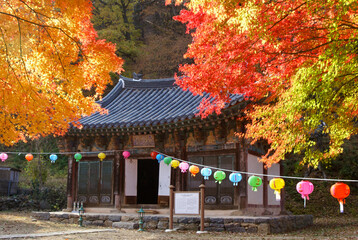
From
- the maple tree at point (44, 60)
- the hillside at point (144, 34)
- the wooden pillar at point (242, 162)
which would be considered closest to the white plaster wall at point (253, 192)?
the wooden pillar at point (242, 162)

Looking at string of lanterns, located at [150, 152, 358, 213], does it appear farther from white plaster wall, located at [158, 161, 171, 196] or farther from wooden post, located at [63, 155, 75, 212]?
wooden post, located at [63, 155, 75, 212]

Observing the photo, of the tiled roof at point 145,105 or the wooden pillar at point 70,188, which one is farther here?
the wooden pillar at point 70,188

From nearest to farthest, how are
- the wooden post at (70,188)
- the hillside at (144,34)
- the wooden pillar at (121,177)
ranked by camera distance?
the wooden pillar at (121,177)
the wooden post at (70,188)
the hillside at (144,34)

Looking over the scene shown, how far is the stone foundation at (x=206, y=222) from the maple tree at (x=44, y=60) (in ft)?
15.3

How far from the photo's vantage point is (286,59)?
31.1 feet

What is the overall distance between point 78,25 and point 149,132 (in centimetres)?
582

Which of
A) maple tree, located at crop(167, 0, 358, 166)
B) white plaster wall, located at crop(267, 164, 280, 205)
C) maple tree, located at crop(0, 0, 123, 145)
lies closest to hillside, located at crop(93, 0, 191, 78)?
white plaster wall, located at crop(267, 164, 280, 205)

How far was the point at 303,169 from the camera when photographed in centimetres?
2573

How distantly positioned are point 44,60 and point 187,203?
6311mm

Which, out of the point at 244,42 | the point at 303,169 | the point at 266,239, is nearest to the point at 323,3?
the point at 244,42

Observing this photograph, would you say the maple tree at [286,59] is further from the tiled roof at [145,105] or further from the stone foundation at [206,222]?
the stone foundation at [206,222]

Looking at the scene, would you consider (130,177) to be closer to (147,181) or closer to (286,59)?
(147,181)

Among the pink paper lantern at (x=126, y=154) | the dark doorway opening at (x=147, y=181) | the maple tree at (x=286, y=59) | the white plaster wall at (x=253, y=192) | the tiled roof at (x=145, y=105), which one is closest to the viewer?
the maple tree at (x=286, y=59)

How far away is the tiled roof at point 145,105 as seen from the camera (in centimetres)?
1517
